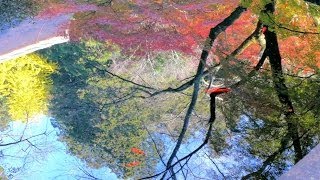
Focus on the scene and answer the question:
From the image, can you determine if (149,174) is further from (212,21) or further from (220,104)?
(212,21)

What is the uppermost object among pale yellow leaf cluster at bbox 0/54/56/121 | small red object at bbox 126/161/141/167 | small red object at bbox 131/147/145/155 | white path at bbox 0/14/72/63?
white path at bbox 0/14/72/63

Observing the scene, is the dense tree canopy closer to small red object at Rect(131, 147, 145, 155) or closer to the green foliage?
small red object at Rect(131, 147, 145, 155)

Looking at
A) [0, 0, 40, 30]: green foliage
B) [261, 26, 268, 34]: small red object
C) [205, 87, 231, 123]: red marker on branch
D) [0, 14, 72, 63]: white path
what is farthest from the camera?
[0, 0, 40, 30]: green foliage

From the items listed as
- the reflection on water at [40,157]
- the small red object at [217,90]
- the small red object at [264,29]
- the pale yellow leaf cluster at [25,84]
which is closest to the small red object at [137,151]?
the reflection on water at [40,157]

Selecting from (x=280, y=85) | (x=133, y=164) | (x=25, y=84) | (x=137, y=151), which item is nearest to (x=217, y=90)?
(x=280, y=85)

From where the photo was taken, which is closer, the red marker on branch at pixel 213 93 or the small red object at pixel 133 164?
the small red object at pixel 133 164

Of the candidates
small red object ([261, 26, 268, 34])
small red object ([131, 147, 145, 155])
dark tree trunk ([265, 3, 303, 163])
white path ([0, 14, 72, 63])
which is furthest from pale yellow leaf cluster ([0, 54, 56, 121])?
small red object ([261, 26, 268, 34])

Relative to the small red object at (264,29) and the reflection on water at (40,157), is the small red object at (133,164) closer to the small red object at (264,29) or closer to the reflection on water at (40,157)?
the reflection on water at (40,157)

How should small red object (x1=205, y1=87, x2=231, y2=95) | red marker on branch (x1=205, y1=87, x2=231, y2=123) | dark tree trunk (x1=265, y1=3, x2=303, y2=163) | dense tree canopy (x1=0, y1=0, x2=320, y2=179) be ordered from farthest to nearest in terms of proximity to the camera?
small red object (x1=205, y1=87, x2=231, y2=95) < red marker on branch (x1=205, y1=87, x2=231, y2=123) < dense tree canopy (x1=0, y1=0, x2=320, y2=179) < dark tree trunk (x1=265, y1=3, x2=303, y2=163)
